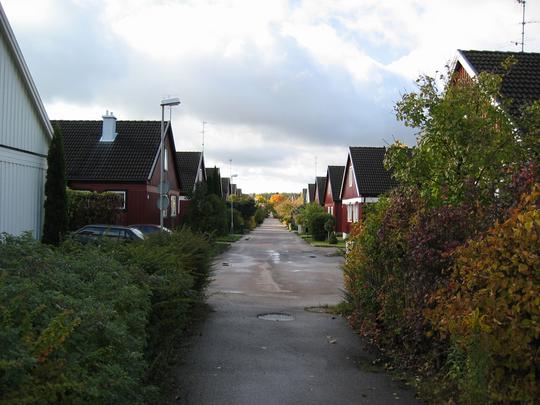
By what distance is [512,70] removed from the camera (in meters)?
15.6

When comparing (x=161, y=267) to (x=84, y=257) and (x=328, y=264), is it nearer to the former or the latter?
(x=84, y=257)

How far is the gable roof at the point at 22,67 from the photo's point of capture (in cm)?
1236

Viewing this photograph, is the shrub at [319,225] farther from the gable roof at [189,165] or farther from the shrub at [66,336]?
the shrub at [66,336]

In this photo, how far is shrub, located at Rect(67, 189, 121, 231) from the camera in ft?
79.0

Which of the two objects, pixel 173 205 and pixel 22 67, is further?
pixel 173 205

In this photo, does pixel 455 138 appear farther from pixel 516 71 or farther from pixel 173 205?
pixel 173 205

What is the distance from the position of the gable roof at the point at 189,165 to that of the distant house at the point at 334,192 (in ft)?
38.1

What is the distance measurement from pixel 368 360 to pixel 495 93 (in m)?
5.28

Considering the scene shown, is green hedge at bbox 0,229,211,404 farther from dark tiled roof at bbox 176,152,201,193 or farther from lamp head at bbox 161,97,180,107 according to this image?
dark tiled roof at bbox 176,152,201,193

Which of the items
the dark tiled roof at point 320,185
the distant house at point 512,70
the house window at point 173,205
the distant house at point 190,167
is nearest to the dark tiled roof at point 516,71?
the distant house at point 512,70

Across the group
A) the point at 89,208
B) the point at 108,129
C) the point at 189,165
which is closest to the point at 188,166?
the point at 189,165

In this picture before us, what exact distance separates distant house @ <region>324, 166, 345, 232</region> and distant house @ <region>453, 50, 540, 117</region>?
30.4 metres

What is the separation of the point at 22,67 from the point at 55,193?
4.03m

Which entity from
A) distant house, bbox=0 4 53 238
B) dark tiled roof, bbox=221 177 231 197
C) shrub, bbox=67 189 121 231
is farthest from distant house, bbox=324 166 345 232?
distant house, bbox=0 4 53 238
